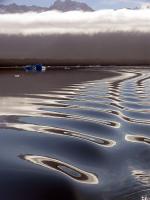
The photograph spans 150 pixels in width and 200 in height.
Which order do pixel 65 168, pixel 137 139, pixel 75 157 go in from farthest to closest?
1. pixel 137 139
2. pixel 75 157
3. pixel 65 168

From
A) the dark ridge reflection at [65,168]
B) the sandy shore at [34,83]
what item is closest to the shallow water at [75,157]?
the dark ridge reflection at [65,168]

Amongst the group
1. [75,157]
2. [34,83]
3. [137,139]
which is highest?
[75,157]

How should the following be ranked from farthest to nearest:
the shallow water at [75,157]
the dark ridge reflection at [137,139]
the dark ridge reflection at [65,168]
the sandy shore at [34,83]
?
the sandy shore at [34,83] < the dark ridge reflection at [137,139] < the dark ridge reflection at [65,168] < the shallow water at [75,157]

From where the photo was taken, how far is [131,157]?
9.66 m

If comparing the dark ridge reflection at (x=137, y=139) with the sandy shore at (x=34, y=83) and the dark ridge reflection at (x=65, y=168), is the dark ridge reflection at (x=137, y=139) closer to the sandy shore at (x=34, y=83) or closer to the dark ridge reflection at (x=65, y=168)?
the dark ridge reflection at (x=65, y=168)

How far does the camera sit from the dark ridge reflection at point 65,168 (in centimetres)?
788

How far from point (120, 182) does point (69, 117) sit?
321 inches

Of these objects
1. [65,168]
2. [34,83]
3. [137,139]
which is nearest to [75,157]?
[65,168]

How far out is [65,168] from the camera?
8445mm

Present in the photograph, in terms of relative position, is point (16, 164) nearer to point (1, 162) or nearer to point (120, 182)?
point (1, 162)

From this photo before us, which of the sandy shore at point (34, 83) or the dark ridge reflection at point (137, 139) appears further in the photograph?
the sandy shore at point (34, 83)

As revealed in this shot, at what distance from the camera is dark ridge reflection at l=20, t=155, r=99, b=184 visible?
788cm

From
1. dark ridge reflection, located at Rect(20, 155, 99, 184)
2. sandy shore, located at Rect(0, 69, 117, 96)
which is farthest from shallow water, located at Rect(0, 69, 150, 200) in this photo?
sandy shore, located at Rect(0, 69, 117, 96)

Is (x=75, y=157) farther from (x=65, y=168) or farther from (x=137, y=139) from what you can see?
(x=137, y=139)
